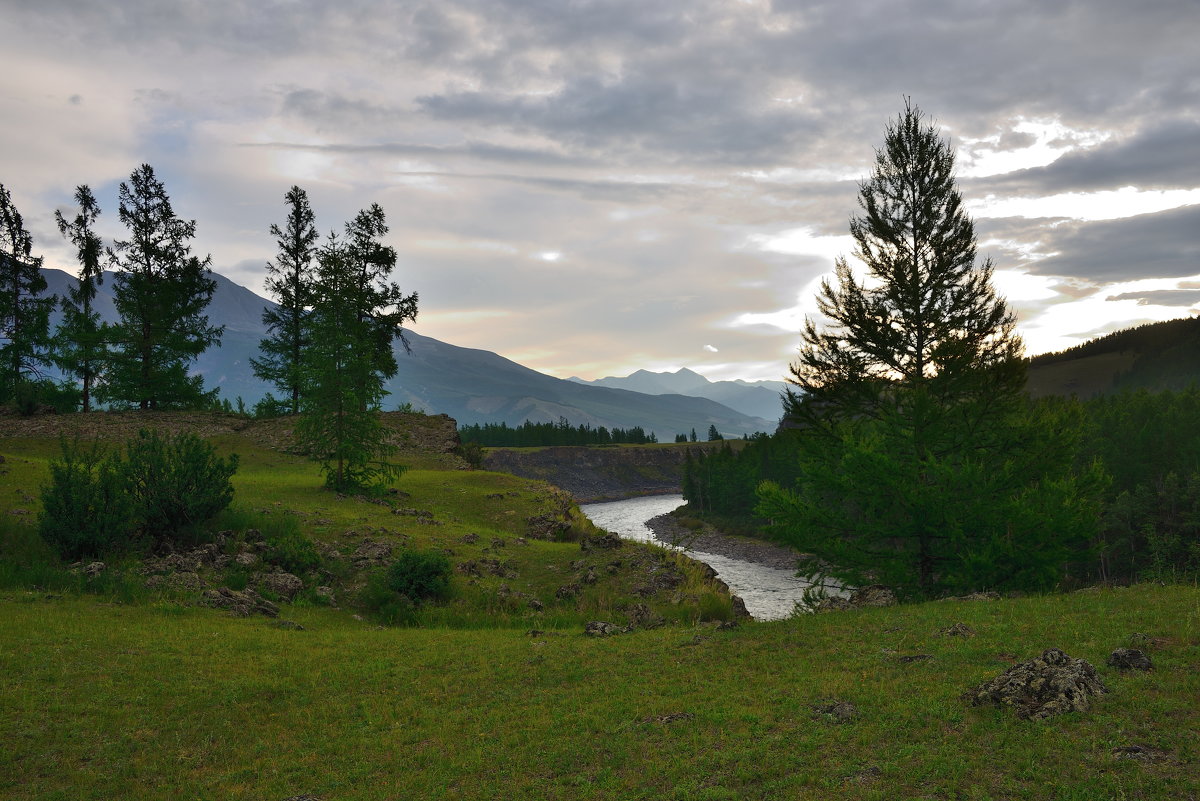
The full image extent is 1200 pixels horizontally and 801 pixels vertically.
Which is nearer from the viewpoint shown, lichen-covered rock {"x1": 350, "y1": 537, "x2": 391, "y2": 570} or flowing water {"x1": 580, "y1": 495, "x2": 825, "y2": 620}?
lichen-covered rock {"x1": 350, "y1": 537, "x2": 391, "y2": 570}

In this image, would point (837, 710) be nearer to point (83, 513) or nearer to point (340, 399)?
point (83, 513)

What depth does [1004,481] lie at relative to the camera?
59.7 feet

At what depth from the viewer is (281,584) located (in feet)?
61.9

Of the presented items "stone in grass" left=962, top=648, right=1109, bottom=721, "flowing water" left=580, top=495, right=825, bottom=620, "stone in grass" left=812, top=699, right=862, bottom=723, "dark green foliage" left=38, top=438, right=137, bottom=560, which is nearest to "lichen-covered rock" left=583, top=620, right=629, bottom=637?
"flowing water" left=580, top=495, right=825, bottom=620

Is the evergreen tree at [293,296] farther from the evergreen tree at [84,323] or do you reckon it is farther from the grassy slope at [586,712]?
the grassy slope at [586,712]

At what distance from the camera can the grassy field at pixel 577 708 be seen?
7465mm

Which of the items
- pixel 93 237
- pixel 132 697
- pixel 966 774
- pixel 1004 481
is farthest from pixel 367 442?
pixel 93 237

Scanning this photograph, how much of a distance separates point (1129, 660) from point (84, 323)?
61108 millimetres

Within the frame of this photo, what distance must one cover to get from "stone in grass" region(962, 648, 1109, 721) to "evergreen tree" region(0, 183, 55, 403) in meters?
60.5

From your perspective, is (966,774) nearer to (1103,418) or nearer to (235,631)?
(235,631)

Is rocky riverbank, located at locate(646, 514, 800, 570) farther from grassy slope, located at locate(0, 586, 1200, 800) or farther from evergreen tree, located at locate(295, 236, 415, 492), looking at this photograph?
grassy slope, located at locate(0, 586, 1200, 800)

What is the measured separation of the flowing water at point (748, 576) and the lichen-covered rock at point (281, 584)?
1510 centimetres

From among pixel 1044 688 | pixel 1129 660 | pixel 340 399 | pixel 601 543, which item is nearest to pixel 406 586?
pixel 601 543

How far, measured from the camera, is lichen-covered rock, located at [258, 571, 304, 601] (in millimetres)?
18594
